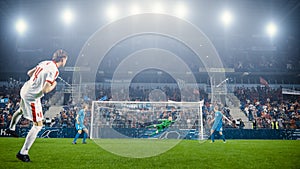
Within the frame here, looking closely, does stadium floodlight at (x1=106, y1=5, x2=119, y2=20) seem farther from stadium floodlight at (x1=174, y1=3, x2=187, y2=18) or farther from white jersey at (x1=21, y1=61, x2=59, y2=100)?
white jersey at (x1=21, y1=61, x2=59, y2=100)

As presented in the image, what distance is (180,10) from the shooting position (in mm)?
24734

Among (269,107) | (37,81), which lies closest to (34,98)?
(37,81)

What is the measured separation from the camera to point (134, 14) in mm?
25609

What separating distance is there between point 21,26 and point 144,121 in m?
19.1

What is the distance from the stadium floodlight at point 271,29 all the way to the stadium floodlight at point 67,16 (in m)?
22.9

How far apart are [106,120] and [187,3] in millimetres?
13216

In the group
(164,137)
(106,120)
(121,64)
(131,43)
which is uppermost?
(131,43)

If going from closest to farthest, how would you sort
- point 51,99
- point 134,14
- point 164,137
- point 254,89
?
point 164,137, point 134,14, point 51,99, point 254,89

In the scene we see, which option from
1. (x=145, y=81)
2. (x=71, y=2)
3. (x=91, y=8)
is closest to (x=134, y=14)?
(x=91, y=8)

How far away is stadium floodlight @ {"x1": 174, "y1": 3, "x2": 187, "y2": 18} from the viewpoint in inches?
950

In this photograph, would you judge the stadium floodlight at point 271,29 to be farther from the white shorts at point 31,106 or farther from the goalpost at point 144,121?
the white shorts at point 31,106

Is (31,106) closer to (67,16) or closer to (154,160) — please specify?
(154,160)

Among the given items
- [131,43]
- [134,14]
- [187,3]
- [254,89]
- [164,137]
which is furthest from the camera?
[131,43]

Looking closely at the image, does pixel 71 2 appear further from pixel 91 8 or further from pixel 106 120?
pixel 106 120
